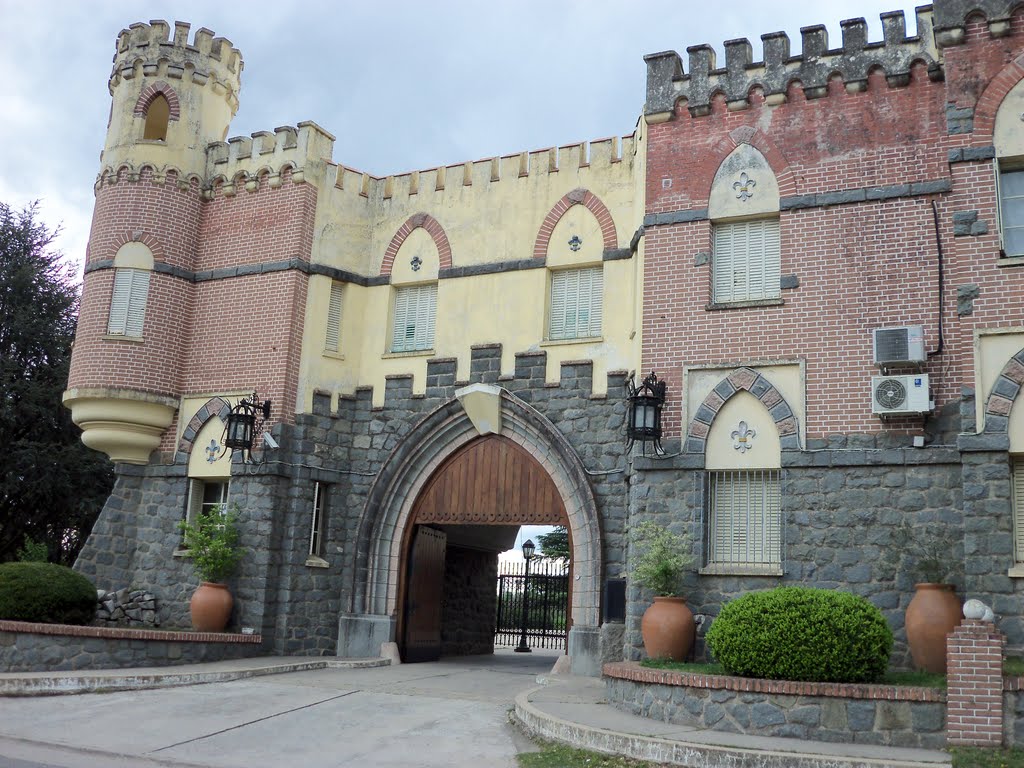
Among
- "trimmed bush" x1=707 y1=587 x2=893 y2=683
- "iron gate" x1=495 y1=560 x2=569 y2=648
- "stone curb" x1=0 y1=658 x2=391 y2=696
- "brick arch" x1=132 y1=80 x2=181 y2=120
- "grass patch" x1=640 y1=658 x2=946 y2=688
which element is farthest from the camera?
"iron gate" x1=495 y1=560 x2=569 y2=648

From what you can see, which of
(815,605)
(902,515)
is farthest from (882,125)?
(815,605)

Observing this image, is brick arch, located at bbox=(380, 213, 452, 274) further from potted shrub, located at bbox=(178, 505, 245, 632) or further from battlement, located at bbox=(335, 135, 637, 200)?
potted shrub, located at bbox=(178, 505, 245, 632)

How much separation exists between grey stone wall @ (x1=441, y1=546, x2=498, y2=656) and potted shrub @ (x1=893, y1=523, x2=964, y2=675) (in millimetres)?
8404

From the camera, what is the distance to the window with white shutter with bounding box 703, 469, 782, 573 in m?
12.5

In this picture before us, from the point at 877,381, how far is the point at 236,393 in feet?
31.8

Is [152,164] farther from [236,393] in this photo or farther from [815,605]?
[815,605]

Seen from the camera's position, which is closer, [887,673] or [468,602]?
[887,673]

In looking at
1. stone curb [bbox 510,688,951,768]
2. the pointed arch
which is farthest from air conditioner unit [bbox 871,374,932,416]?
the pointed arch

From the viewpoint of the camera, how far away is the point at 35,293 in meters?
23.0

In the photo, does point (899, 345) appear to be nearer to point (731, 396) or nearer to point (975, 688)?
point (731, 396)

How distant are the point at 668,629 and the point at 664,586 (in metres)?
0.57

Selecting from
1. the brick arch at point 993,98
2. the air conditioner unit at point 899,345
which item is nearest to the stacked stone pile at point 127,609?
the air conditioner unit at point 899,345

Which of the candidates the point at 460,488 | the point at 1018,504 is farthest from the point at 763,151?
the point at 460,488

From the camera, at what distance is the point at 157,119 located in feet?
60.5
